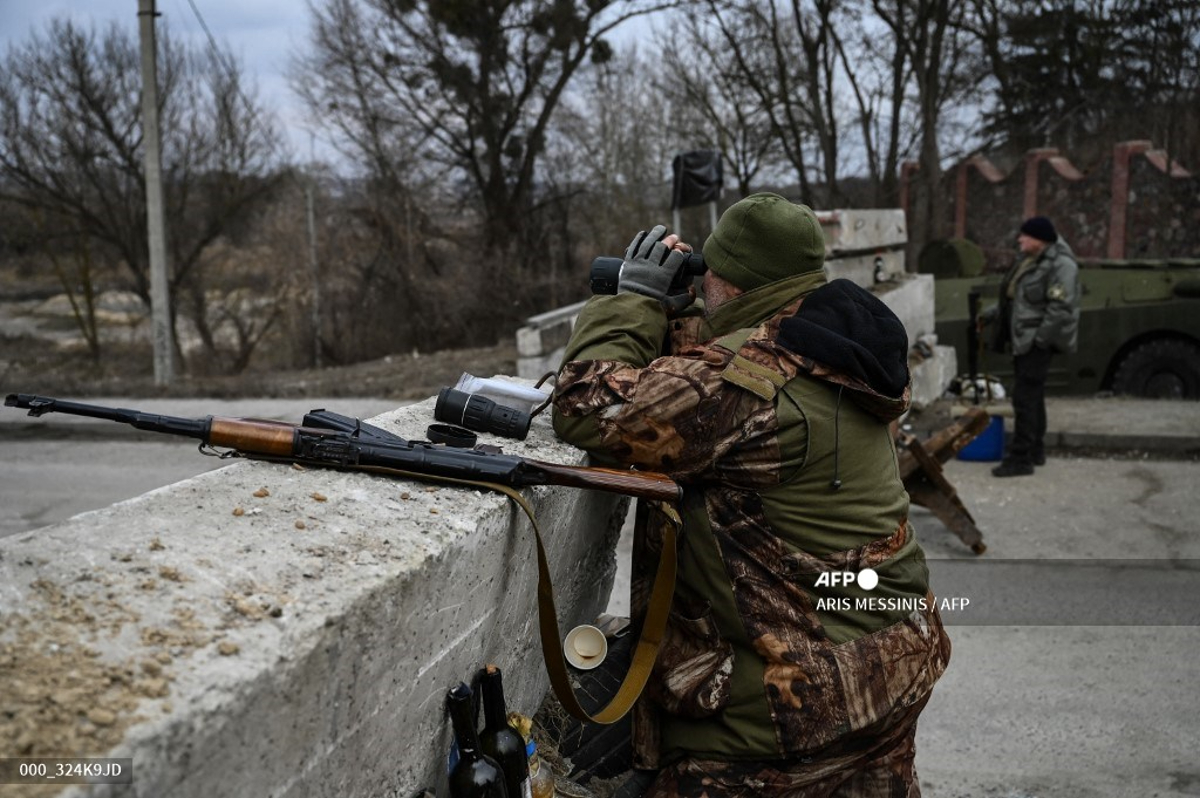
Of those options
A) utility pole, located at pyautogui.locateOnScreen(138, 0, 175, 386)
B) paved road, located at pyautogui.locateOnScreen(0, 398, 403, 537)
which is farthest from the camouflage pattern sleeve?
utility pole, located at pyautogui.locateOnScreen(138, 0, 175, 386)

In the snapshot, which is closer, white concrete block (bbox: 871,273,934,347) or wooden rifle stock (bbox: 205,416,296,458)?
wooden rifle stock (bbox: 205,416,296,458)

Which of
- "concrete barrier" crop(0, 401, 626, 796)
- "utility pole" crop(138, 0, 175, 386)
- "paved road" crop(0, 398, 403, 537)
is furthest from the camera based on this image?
"utility pole" crop(138, 0, 175, 386)

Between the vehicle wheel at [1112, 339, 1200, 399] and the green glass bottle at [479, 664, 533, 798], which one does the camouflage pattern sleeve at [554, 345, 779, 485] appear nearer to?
the green glass bottle at [479, 664, 533, 798]

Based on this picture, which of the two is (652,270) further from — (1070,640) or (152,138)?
(152,138)

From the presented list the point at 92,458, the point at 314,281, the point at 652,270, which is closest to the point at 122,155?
the point at 314,281

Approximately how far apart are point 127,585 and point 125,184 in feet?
71.5

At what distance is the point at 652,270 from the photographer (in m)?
2.65

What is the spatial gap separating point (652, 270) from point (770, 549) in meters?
0.82

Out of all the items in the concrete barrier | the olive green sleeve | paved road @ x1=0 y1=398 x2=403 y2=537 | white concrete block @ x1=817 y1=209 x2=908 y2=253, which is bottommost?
paved road @ x1=0 y1=398 x2=403 y2=537

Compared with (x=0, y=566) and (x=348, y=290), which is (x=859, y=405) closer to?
(x=0, y=566)

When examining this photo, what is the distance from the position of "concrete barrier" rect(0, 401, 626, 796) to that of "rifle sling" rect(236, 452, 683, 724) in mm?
42

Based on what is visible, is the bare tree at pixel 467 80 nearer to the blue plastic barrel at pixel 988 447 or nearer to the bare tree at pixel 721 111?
the bare tree at pixel 721 111

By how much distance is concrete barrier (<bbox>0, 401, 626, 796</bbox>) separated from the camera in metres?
1.27

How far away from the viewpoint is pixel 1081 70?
2306 centimetres
